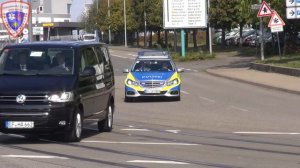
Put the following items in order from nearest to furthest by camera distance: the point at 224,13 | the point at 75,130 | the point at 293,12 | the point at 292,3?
A: 1. the point at 75,130
2. the point at 292,3
3. the point at 293,12
4. the point at 224,13

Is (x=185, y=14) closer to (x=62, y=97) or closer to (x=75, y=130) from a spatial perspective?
(x=75, y=130)

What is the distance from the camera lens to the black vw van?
44.7 feet

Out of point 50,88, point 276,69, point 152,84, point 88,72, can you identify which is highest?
point 88,72

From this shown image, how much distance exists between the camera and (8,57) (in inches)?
585

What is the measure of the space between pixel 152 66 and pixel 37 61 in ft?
40.2

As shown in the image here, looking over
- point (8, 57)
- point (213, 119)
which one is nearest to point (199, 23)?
point (213, 119)

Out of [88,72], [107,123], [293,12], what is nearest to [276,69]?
[293,12]

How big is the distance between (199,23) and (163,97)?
34.6 meters

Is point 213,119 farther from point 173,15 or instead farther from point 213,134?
point 173,15

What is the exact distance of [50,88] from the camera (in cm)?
1373

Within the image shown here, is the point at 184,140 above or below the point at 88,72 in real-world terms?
below

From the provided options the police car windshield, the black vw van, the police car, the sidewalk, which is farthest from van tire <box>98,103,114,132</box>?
the sidewalk

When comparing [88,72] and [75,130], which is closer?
[75,130]

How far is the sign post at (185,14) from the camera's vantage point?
60.4 metres
